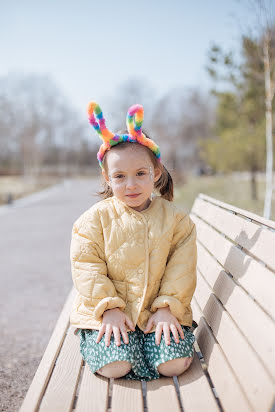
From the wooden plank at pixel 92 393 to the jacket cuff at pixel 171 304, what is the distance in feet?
1.46

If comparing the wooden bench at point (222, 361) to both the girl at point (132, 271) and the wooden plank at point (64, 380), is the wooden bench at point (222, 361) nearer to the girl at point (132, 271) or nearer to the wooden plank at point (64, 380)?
the wooden plank at point (64, 380)

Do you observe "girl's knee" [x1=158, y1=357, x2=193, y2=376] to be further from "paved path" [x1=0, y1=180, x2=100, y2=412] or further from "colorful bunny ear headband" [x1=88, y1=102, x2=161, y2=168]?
"colorful bunny ear headband" [x1=88, y1=102, x2=161, y2=168]

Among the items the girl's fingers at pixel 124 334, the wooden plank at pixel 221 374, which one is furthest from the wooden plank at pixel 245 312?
the girl's fingers at pixel 124 334

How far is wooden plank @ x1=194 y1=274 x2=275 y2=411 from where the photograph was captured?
1.50 meters

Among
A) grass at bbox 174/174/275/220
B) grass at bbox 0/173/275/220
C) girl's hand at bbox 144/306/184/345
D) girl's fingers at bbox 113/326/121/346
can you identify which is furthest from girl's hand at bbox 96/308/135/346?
grass at bbox 174/174/275/220

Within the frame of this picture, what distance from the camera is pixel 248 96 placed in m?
16.4

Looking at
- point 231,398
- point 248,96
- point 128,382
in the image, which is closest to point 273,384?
point 231,398

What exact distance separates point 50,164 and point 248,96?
46.6 meters

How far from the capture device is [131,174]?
2420mm

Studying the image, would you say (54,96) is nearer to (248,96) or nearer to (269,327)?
(248,96)

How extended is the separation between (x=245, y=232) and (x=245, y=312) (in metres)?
0.47

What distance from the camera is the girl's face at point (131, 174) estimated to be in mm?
2404

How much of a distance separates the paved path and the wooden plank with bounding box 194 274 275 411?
1078 millimetres

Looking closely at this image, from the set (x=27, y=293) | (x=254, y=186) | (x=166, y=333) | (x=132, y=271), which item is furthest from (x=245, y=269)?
(x=254, y=186)
